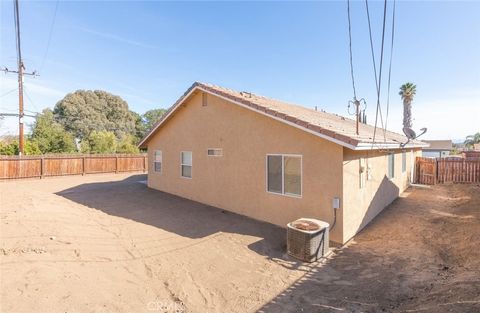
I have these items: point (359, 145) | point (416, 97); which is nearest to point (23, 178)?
point (359, 145)

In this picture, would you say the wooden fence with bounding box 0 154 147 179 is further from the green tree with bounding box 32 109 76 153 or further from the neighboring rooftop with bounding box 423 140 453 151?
the neighboring rooftop with bounding box 423 140 453 151

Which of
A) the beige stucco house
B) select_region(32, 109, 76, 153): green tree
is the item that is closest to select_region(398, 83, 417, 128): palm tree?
the beige stucco house

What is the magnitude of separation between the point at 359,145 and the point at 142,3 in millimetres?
11287

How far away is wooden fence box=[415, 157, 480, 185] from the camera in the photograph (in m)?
17.4

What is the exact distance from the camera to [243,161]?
1009 centimetres

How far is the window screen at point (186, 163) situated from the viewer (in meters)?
12.4

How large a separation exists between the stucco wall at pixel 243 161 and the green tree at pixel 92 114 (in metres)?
36.1

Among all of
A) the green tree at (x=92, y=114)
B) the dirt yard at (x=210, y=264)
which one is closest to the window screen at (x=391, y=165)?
the dirt yard at (x=210, y=264)

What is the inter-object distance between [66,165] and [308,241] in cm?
1988

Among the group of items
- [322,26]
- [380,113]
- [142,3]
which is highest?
[142,3]

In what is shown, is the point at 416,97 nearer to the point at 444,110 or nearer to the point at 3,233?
the point at 444,110

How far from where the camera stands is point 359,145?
291 inches

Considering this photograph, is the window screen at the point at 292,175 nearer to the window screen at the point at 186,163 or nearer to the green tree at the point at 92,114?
the window screen at the point at 186,163

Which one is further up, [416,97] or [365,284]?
[416,97]
